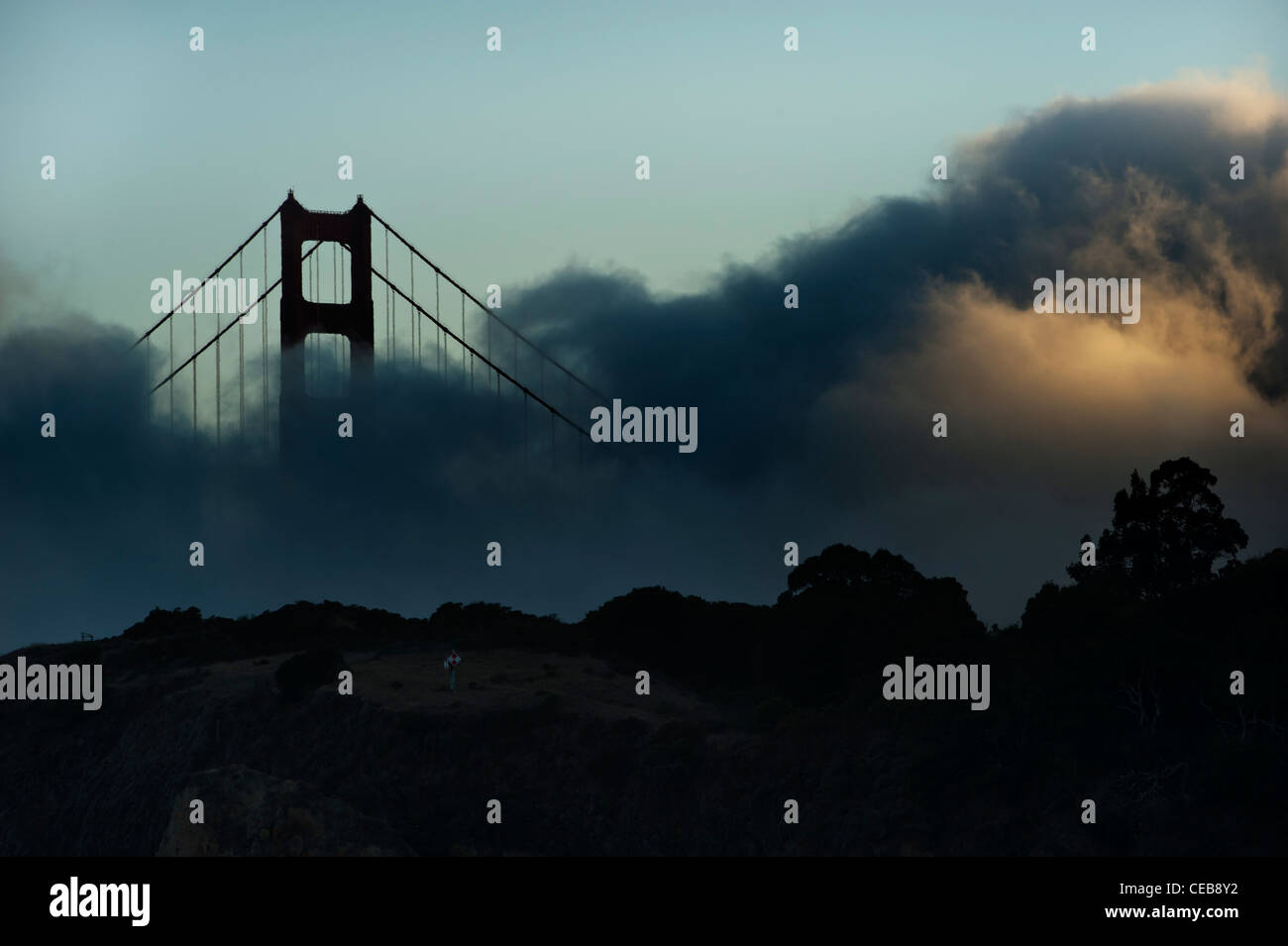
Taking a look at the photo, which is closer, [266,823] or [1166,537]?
[266,823]

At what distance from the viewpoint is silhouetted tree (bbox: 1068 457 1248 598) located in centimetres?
7675

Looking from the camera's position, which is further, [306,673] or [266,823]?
[306,673]

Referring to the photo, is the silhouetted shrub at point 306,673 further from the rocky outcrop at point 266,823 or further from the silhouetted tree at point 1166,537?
the silhouetted tree at point 1166,537

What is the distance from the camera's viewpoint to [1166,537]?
77.7 meters

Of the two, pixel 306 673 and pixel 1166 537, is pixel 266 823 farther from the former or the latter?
pixel 1166 537

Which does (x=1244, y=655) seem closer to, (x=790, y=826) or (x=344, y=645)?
(x=790, y=826)

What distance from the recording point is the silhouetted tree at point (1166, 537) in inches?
3022

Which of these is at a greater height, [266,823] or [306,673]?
[306,673]

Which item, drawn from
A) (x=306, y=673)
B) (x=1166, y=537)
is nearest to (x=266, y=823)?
(x=306, y=673)

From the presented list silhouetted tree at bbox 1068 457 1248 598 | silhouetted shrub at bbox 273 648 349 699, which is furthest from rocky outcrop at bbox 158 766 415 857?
silhouetted tree at bbox 1068 457 1248 598
